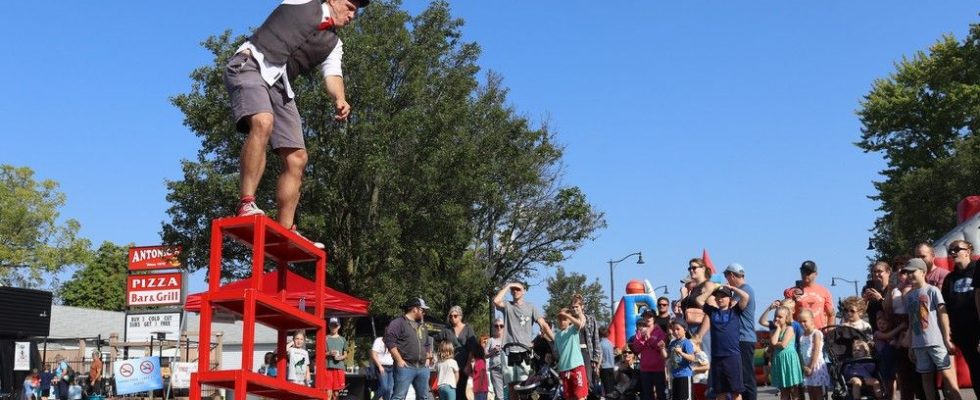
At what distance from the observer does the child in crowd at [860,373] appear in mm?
10461

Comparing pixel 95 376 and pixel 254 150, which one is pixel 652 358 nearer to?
pixel 254 150

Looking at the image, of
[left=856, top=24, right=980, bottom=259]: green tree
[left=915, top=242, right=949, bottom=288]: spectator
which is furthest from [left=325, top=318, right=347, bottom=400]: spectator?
[left=856, top=24, right=980, bottom=259]: green tree

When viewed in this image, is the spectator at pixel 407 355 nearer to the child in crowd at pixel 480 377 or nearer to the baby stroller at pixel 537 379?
the baby stroller at pixel 537 379

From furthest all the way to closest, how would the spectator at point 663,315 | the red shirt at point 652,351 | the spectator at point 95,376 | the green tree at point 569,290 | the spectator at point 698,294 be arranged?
the green tree at point 569,290 → the spectator at point 95,376 → the spectator at point 663,315 → the red shirt at point 652,351 → the spectator at point 698,294

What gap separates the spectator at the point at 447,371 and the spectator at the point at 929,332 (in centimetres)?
685

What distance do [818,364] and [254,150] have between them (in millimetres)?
8031

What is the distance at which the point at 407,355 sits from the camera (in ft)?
42.2

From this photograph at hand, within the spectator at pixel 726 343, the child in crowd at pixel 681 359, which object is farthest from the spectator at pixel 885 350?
the child in crowd at pixel 681 359

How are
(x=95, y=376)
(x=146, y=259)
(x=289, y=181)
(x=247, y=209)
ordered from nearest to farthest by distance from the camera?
(x=247, y=209) < (x=289, y=181) < (x=95, y=376) < (x=146, y=259)

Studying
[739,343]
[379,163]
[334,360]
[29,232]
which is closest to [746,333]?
[739,343]

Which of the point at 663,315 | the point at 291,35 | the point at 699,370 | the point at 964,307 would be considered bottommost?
the point at 699,370

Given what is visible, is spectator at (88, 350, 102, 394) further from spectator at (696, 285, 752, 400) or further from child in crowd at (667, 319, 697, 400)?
spectator at (696, 285, 752, 400)

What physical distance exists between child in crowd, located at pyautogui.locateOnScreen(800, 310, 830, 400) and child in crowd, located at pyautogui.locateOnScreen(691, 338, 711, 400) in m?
1.22

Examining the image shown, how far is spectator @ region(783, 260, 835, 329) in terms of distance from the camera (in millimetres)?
12156
